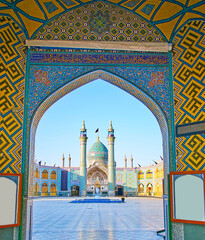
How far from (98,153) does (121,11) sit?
27583 mm

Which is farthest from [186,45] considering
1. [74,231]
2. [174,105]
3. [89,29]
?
[74,231]

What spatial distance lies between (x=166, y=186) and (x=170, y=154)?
25.2 inches

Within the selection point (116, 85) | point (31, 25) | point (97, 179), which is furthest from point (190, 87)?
point (97, 179)

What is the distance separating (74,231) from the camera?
7246 millimetres

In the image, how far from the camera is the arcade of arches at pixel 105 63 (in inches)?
196

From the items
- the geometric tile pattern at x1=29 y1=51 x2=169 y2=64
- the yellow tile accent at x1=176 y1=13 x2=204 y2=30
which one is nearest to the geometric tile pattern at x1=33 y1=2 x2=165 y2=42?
the geometric tile pattern at x1=29 y1=51 x2=169 y2=64

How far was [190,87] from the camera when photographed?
518 cm

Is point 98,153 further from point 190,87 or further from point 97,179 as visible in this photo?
point 190,87

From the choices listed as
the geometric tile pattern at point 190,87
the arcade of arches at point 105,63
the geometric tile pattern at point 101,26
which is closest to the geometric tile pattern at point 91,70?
the arcade of arches at point 105,63

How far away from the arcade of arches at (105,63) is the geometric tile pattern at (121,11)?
0.02m

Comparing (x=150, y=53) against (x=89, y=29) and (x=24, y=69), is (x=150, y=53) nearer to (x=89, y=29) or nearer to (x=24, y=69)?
(x=89, y=29)

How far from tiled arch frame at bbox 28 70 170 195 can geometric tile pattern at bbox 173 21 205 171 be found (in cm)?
37

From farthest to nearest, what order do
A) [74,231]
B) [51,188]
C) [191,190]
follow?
[51,188] → [74,231] → [191,190]

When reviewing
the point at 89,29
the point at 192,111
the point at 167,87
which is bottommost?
A: the point at 192,111
